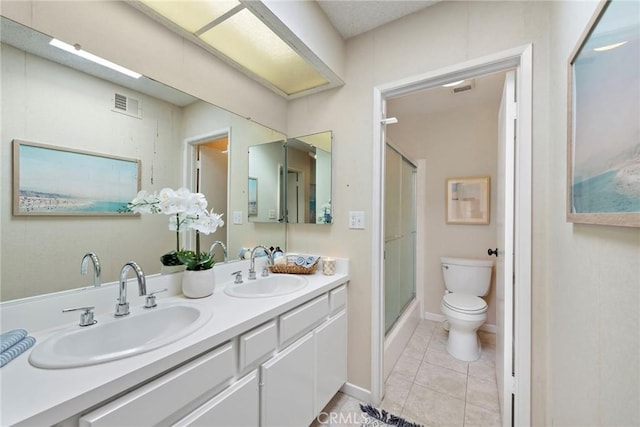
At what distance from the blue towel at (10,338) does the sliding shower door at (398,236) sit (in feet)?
6.14

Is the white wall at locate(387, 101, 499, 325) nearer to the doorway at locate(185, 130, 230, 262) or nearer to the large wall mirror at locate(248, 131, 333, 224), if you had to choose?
the large wall mirror at locate(248, 131, 333, 224)

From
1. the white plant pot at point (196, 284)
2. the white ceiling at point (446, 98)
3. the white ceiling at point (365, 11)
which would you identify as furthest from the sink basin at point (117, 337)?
the white ceiling at point (446, 98)

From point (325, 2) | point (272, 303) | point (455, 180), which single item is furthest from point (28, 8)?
point (455, 180)

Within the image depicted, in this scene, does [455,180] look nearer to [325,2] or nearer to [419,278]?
[419,278]

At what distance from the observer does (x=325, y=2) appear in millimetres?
1418

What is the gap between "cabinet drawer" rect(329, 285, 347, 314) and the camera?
152 centimetres

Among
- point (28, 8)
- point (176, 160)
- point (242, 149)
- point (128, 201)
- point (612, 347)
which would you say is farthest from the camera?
point (242, 149)

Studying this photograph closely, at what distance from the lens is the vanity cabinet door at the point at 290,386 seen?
104cm

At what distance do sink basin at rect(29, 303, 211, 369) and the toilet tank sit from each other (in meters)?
2.48

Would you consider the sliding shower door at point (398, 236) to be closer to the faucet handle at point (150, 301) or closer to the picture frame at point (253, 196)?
the picture frame at point (253, 196)

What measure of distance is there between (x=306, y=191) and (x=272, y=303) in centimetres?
102

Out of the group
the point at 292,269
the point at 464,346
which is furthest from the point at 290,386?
the point at 464,346

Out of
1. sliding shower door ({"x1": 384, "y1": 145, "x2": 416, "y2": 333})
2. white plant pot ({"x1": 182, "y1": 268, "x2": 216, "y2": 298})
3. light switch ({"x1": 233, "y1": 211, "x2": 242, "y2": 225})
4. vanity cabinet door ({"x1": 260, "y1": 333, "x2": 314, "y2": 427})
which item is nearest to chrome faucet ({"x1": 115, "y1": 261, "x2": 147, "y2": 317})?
white plant pot ({"x1": 182, "y1": 268, "x2": 216, "y2": 298})

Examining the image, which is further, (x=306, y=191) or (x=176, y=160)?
(x=306, y=191)
